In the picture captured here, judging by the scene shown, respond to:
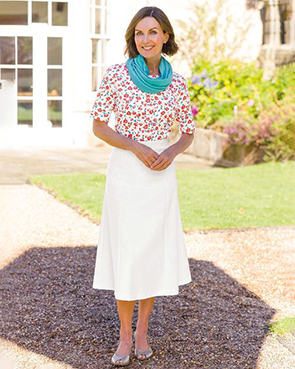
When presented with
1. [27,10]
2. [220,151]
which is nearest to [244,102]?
[220,151]

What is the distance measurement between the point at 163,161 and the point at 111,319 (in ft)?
3.97

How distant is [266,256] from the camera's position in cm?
589

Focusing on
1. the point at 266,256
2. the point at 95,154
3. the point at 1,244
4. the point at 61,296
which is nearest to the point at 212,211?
the point at 266,256

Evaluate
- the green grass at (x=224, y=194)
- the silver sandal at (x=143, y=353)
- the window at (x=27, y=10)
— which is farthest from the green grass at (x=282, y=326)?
the window at (x=27, y=10)

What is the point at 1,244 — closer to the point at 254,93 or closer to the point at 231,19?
the point at 254,93

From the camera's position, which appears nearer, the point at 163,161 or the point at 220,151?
the point at 163,161

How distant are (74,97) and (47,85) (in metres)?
0.50

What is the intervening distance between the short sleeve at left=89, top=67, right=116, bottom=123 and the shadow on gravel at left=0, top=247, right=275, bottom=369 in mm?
1172

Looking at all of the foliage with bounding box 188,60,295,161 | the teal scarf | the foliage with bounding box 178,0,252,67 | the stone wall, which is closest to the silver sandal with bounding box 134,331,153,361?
the teal scarf

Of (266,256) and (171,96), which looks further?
(266,256)

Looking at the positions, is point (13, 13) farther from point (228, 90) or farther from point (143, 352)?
point (143, 352)

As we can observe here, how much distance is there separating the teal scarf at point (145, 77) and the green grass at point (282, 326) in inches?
59.4

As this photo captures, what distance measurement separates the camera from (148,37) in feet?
11.3

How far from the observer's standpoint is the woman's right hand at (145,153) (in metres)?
3.41
